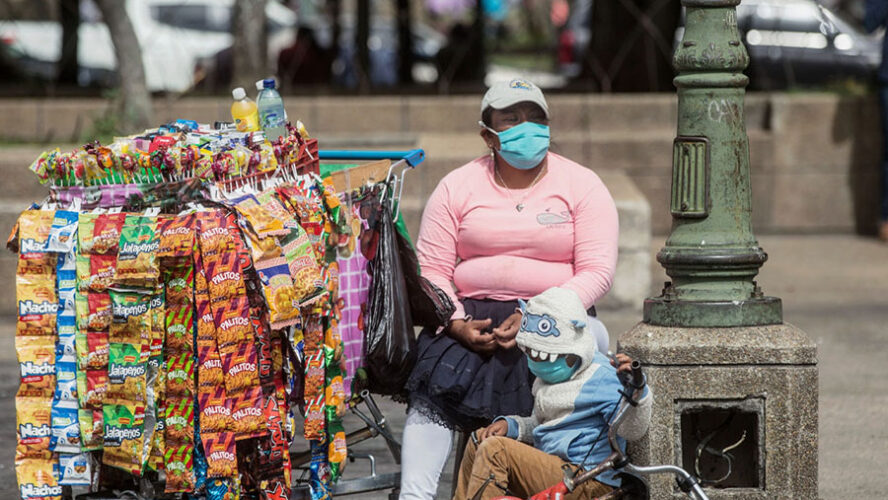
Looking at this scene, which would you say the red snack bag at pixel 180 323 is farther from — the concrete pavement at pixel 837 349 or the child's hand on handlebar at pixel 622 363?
the concrete pavement at pixel 837 349

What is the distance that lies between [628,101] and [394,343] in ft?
24.7

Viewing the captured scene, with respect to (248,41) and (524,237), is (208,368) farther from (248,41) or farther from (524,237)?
(248,41)

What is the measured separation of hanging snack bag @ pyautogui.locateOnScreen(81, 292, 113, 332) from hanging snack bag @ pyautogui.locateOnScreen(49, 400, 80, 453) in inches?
10.7

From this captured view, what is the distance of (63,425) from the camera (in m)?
4.39

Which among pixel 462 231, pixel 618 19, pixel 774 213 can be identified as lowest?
pixel 774 213

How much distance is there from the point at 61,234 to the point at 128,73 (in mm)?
6266

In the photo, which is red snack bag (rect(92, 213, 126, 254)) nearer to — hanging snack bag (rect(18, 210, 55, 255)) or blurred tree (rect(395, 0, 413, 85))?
hanging snack bag (rect(18, 210, 55, 255))

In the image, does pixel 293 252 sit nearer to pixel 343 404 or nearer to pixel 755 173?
pixel 343 404

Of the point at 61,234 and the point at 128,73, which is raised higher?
the point at 128,73

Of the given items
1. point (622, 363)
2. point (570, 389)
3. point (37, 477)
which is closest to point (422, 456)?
point (570, 389)

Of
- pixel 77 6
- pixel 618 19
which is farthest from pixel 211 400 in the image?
pixel 77 6

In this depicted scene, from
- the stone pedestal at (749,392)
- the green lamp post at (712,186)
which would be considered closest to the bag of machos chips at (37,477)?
the stone pedestal at (749,392)

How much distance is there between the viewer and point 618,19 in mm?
13586

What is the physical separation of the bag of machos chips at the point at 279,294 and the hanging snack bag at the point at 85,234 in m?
0.54
